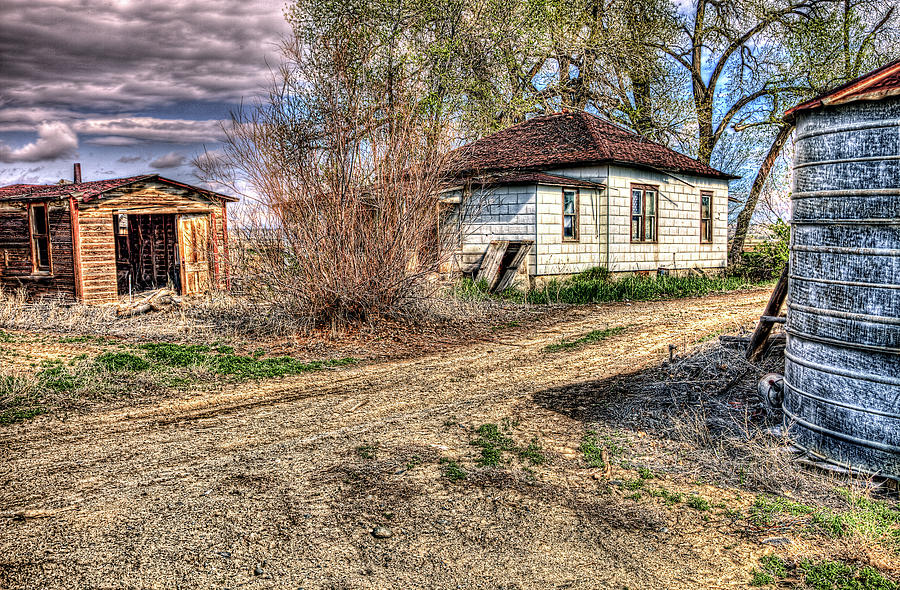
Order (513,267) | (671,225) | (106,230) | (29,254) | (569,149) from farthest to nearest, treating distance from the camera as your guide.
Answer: (671,225)
(569,149)
(29,254)
(106,230)
(513,267)

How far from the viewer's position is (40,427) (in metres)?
6.20

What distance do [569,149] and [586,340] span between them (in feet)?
30.3

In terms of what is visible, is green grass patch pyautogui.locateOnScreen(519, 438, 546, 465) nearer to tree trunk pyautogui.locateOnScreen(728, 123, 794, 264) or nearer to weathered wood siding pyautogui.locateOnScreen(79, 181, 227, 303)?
weathered wood siding pyautogui.locateOnScreen(79, 181, 227, 303)

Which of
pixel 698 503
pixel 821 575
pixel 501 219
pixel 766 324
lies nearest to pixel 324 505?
pixel 698 503

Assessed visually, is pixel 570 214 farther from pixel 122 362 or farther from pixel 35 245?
pixel 35 245

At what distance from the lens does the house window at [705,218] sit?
817 inches

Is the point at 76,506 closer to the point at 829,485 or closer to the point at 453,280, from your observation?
the point at 829,485

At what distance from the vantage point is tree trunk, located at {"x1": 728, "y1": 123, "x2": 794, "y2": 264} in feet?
77.2

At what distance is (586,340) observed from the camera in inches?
407

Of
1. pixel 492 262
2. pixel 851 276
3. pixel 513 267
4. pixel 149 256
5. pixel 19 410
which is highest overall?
pixel 149 256

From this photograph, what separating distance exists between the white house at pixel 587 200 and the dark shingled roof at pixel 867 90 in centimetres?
1027

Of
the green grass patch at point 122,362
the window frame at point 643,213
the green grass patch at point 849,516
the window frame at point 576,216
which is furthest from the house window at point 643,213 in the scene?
the green grass patch at point 849,516

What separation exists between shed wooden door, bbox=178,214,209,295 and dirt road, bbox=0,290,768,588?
1215cm

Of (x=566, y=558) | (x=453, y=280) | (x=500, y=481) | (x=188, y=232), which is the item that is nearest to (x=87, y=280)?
(x=188, y=232)
